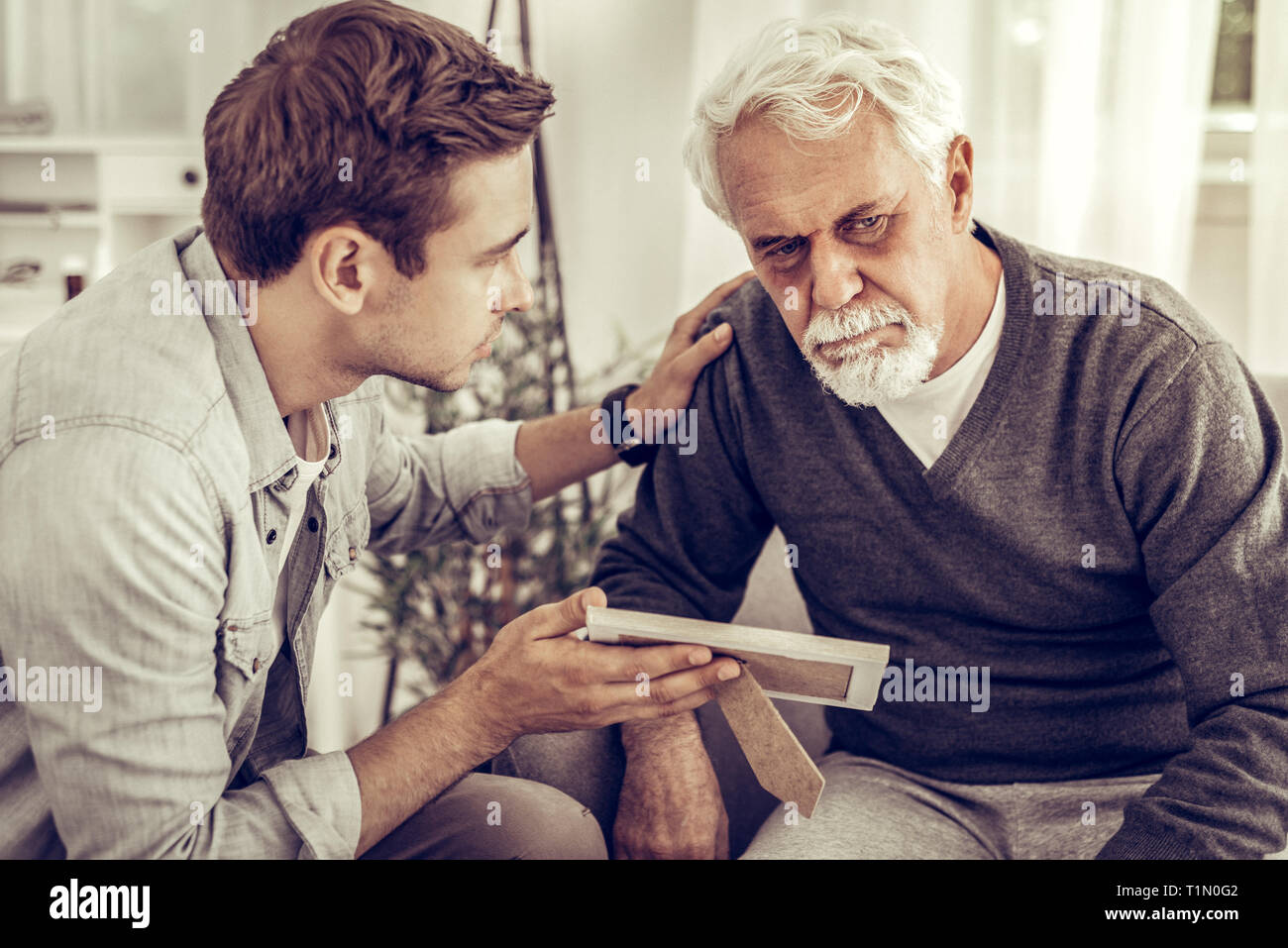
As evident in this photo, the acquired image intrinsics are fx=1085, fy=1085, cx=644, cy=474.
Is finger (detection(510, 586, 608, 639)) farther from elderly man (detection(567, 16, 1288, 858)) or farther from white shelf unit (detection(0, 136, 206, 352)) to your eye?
white shelf unit (detection(0, 136, 206, 352))

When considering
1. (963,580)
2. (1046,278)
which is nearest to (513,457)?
(963,580)

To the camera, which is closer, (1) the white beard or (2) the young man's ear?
(2) the young man's ear

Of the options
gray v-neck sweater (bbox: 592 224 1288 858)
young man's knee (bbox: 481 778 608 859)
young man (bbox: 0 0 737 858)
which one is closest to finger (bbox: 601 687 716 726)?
young man (bbox: 0 0 737 858)

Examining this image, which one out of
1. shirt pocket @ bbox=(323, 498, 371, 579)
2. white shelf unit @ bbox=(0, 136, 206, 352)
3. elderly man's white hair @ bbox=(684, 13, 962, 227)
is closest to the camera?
elderly man's white hair @ bbox=(684, 13, 962, 227)

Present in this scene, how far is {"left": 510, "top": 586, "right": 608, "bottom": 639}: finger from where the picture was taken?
1029 mm

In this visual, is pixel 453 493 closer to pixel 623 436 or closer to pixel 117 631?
pixel 623 436

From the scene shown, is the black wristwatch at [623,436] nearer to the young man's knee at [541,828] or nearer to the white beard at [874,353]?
the white beard at [874,353]

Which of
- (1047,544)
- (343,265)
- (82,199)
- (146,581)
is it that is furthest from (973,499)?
(82,199)

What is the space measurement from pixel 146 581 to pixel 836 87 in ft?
2.74

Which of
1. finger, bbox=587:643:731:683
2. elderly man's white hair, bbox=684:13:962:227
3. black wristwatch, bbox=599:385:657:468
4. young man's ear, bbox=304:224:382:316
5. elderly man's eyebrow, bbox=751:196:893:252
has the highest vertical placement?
elderly man's white hair, bbox=684:13:962:227

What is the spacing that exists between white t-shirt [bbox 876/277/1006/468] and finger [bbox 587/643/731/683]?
1.44 ft

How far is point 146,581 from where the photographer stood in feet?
2.97

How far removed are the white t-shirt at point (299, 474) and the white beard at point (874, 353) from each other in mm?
561

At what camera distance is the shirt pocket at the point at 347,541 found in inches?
49.4
